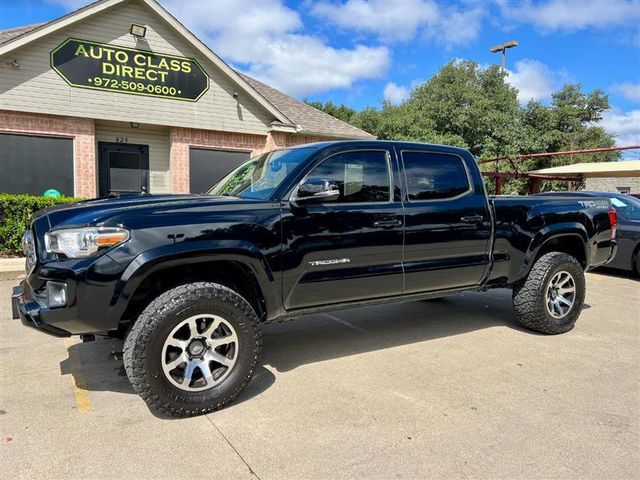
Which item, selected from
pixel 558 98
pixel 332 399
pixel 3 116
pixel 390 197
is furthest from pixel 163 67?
pixel 558 98

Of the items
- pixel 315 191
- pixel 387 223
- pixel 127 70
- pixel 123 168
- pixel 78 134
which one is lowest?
pixel 387 223

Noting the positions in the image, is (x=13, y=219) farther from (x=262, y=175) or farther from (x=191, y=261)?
(x=191, y=261)

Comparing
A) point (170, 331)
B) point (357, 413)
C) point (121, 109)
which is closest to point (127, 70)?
point (121, 109)

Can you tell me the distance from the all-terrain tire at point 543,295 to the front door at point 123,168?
34.2 feet

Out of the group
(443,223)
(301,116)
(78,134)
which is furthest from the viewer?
(301,116)

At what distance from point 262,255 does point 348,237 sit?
0.75 metres

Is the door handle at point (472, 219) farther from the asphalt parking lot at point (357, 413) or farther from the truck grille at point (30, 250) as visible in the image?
the truck grille at point (30, 250)

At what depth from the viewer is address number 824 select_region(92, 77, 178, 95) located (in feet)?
38.4

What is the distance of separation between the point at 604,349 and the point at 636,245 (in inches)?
204

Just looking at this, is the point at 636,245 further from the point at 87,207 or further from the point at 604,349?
the point at 87,207

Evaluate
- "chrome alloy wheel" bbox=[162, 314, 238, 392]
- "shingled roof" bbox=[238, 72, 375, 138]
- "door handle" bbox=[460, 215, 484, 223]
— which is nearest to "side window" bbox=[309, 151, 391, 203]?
"door handle" bbox=[460, 215, 484, 223]

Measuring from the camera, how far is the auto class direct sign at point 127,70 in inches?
448

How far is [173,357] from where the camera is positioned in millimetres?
3271

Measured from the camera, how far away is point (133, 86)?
1210 cm
